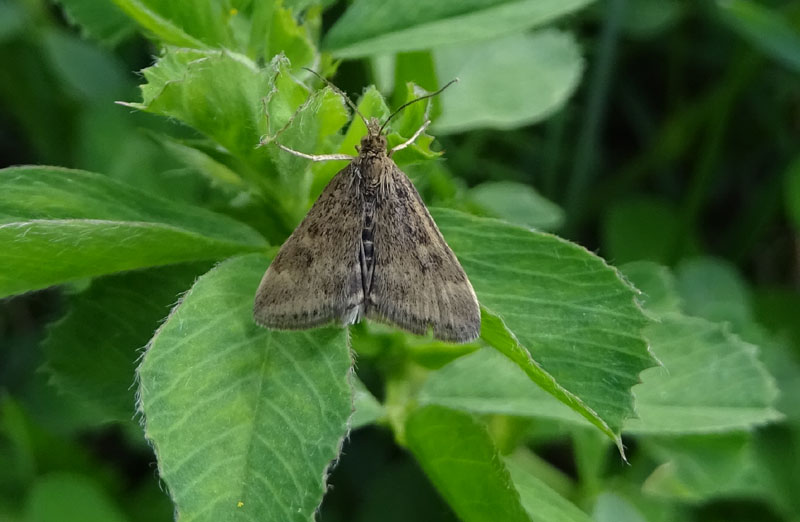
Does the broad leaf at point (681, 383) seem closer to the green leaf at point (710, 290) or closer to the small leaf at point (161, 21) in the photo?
the green leaf at point (710, 290)

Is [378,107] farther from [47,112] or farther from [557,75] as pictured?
[47,112]

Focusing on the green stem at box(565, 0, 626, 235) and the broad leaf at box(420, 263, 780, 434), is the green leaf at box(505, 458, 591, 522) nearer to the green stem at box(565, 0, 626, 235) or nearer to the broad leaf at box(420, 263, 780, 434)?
the broad leaf at box(420, 263, 780, 434)

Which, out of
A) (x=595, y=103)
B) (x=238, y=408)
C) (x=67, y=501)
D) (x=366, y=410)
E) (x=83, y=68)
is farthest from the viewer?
(x=83, y=68)

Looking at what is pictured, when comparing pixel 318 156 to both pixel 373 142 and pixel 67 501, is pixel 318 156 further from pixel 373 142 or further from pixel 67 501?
pixel 67 501

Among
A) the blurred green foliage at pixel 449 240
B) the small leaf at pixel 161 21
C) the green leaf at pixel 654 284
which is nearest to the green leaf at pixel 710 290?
the blurred green foliage at pixel 449 240

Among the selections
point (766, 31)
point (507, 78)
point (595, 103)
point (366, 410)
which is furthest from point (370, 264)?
point (766, 31)

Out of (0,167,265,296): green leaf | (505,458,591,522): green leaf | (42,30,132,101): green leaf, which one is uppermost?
(0,167,265,296): green leaf

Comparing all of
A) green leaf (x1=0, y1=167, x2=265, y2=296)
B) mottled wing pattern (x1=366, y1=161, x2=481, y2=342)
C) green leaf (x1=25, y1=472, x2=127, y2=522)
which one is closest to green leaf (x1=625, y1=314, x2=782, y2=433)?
mottled wing pattern (x1=366, y1=161, x2=481, y2=342)
